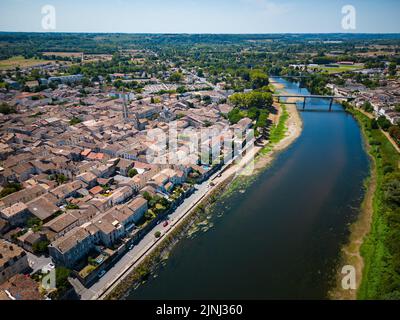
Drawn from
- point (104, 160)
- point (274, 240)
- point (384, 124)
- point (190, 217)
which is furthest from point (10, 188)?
point (384, 124)

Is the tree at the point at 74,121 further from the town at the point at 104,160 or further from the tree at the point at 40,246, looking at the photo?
the tree at the point at 40,246

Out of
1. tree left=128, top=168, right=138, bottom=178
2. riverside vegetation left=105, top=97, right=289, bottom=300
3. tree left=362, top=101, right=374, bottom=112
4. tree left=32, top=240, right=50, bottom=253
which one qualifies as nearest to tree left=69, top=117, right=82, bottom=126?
tree left=128, top=168, right=138, bottom=178

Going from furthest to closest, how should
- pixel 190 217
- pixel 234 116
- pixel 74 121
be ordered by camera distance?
pixel 234 116, pixel 74 121, pixel 190 217

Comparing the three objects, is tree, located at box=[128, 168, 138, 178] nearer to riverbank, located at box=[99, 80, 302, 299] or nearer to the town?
the town

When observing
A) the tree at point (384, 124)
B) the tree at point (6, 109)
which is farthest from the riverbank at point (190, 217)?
the tree at point (6, 109)

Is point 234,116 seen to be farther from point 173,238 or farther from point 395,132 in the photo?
point 173,238

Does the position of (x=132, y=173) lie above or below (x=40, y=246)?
above
